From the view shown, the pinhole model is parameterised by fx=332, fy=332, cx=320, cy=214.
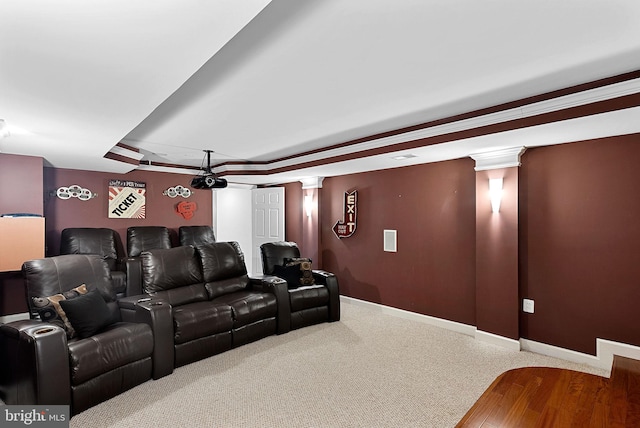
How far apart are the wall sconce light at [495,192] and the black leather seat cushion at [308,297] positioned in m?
2.34

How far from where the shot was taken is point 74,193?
5141 mm

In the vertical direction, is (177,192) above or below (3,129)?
below

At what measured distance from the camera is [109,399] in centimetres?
261

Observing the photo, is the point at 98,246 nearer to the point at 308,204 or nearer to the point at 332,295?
the point at 308,204

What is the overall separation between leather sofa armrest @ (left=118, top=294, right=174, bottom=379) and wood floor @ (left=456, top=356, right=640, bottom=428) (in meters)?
2.56

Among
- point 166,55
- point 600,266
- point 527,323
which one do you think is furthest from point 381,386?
point 166,55

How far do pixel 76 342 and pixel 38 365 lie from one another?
28cm

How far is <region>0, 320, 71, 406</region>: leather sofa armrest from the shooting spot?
2219mm

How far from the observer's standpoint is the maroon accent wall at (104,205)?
4969 mm

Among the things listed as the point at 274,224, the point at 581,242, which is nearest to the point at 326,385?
the point at 581,242

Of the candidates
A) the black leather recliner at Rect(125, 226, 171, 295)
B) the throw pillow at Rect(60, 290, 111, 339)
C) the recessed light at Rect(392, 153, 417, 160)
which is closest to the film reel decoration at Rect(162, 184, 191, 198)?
the black leather recliner at Rect(125, 226, 171, 295)

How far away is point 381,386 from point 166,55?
9.30 feet

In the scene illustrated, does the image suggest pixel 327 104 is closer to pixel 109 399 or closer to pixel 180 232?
pixel 109 399

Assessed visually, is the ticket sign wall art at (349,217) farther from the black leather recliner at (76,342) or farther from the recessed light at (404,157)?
the black leather recliner at (76,342)
